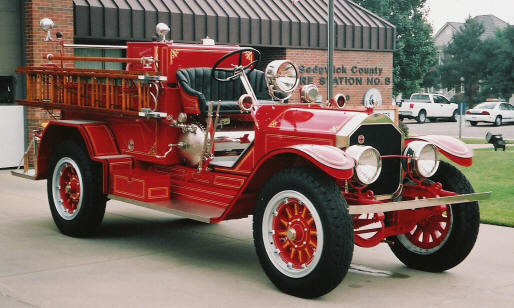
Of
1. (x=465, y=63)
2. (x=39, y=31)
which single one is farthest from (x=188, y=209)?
(x=465, y=63)

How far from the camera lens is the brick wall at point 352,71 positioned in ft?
67.6

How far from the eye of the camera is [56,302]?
197 inches

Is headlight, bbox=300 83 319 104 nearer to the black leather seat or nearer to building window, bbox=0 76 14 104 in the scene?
the black leather seat

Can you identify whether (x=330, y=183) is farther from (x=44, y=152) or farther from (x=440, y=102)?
(x=440, y=102)

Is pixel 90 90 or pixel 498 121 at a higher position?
pixel 90 90

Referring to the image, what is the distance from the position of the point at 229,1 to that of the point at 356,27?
183 inches

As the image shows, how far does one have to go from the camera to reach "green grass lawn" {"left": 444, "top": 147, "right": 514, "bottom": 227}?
8.48 metres

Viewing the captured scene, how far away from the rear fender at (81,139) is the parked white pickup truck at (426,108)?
2799cm

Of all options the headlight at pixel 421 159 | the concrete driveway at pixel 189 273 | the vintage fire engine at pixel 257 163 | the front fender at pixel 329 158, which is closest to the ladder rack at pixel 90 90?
the vintage fire engine at pixel 257 163

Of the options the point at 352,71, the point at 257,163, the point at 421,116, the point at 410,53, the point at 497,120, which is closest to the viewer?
the point at 257,163

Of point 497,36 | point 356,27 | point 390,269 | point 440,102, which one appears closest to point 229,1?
point 356,27

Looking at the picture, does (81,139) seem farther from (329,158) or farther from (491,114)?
(491,114)

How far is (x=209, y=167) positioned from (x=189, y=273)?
1.02 meters

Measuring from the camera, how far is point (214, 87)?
7.21 m
